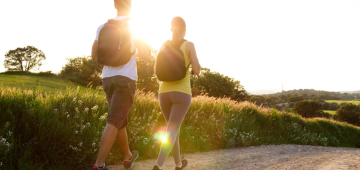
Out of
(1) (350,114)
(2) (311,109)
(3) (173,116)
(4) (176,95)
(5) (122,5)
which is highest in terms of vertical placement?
(5) (122,5)

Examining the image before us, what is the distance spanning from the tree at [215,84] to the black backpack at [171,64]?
38827mm

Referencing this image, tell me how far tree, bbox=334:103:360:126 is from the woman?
213 ft

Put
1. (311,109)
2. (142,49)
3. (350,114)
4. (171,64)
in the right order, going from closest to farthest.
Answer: (142,49) → (171,64) → (350,114) → (311,109)

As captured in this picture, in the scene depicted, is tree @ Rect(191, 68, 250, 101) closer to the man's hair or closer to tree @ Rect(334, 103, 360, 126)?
tree @ Rect(334, 103, 360, 126)

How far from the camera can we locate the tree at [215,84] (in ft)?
141

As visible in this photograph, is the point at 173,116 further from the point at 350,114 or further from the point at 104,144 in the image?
the point at 350,114

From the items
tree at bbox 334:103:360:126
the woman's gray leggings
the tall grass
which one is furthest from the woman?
tree at bbox 334:103:360:126

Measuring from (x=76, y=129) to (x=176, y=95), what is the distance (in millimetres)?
2300

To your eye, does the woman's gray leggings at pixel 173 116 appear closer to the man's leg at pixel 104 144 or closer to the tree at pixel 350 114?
the man's leg at pixel 104 144

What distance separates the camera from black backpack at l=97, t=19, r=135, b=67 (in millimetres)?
2639

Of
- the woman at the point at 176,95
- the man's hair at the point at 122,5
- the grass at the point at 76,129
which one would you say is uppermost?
the man's hair at the point at 122,5

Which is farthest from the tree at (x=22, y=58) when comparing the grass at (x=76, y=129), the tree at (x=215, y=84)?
the grass at (x=76, y=129)

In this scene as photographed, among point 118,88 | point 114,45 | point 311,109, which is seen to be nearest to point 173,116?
point 118,88

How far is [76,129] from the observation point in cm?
410
